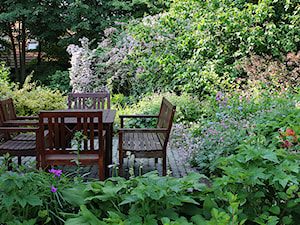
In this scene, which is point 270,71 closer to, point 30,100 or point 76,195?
point 30,100

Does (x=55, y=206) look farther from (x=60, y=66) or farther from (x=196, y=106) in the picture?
(x=60, y=66)

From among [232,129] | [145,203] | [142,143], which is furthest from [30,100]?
[145,203]

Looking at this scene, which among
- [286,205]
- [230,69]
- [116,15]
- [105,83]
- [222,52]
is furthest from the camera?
[116,15]

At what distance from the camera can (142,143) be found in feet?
13.1

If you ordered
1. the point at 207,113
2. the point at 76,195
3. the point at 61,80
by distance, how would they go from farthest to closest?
the point at 61,80 → the point at 207,113 → the point at 76,195

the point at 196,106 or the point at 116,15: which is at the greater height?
the point at 116,15

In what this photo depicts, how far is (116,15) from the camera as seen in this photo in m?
13.6

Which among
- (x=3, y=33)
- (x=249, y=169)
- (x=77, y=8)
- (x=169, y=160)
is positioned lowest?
(x=169, y=160)

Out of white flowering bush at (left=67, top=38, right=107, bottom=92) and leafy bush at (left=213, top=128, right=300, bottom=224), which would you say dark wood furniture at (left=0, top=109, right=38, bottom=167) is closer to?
leafy bush at (left=213, top=128, right=300, bottom=224)

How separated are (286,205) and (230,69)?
7020 mm

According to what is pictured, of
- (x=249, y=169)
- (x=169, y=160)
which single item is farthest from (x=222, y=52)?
(x=249, y=169)

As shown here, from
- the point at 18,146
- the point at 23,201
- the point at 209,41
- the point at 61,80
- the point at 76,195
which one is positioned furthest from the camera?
the point at 61,80

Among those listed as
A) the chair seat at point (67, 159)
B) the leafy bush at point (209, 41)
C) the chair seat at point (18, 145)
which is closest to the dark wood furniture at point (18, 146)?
the chair seat at point (18, 145)

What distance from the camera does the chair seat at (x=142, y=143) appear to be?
3.66m
